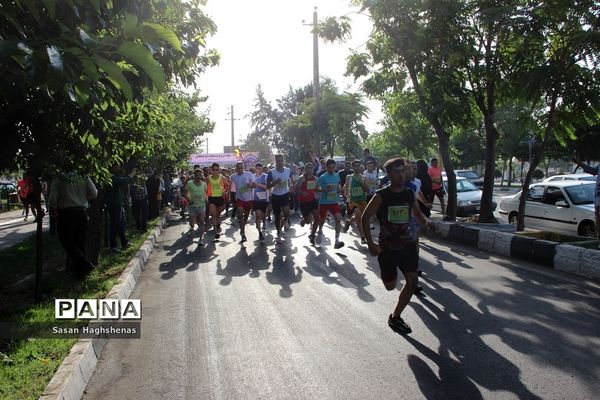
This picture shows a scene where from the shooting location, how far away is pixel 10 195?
31359 millimetres

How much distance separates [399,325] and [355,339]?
0.52 metres

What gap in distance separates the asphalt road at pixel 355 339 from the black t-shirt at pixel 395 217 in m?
0.89

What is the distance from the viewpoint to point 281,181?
460 inches

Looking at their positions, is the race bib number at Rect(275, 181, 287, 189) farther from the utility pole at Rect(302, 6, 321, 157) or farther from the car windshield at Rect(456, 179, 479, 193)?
the utility pole at Rect(302, 6, 321, 157)

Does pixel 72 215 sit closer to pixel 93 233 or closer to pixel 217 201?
pixel 93 233

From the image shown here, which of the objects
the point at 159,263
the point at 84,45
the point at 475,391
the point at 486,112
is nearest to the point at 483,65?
the point at 486,112

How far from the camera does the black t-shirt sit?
5.36 metres

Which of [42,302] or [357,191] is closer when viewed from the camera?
[42,302]

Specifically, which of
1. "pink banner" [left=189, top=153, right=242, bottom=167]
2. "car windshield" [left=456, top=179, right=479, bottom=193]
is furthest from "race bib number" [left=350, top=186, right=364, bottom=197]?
"pink banner" [left=189, top=153, right=242, bottom=167]

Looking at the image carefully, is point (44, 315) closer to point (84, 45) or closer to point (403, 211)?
point (403, 211)

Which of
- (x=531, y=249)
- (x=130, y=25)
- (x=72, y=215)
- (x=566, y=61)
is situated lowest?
(x=531, y=249)

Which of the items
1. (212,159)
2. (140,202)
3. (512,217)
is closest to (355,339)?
(140,202)

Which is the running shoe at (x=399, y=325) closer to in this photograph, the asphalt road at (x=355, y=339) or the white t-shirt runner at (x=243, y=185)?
the asphalt road at (x=355, y=339)

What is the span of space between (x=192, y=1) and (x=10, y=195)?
29969 mm
